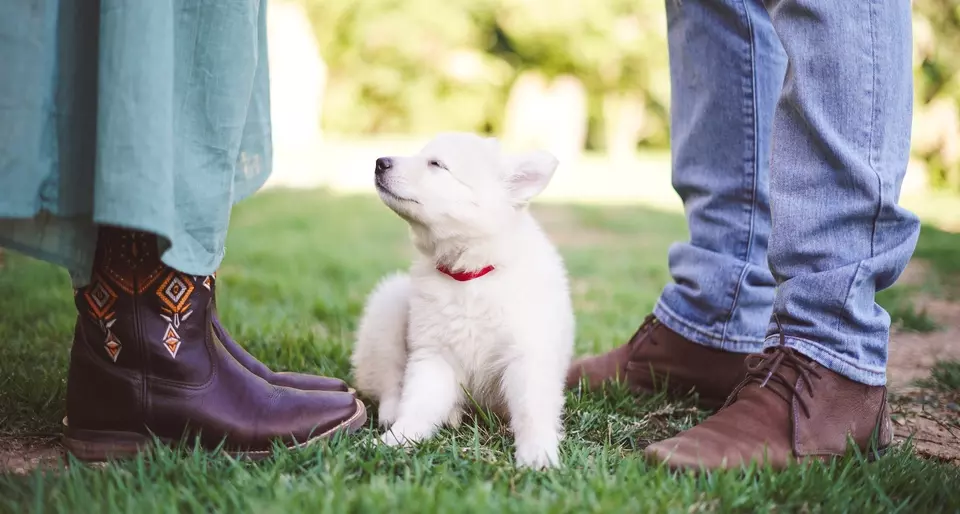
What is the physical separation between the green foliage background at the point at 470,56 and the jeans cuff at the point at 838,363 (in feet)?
49.4

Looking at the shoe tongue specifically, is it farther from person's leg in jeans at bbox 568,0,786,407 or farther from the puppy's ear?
the puppy's ear

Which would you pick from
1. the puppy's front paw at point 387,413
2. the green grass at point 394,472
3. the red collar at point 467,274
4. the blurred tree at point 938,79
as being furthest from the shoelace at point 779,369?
the blurred tree at point 938,79

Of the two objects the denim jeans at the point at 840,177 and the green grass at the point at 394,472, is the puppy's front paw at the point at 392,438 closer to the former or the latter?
the green grass at the point at 394,472

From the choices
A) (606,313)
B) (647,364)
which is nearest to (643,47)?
(606,313)

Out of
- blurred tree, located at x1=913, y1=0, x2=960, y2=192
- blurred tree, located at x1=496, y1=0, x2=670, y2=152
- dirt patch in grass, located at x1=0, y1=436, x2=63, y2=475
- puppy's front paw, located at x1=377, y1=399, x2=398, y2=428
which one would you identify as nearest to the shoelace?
puppy's front paw, located at x1=377, y1=399, x2=398, y2=428

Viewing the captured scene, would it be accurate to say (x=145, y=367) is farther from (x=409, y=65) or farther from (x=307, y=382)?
(x=409, y=65)

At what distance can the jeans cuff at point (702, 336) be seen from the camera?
2055mm

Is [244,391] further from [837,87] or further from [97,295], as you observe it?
[837,87]

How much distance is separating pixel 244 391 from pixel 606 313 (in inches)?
90.2

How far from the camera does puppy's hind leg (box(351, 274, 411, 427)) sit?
6.63 feet

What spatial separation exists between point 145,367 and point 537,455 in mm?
758

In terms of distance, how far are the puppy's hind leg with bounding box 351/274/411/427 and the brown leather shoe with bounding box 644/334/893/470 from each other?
28.5 inches

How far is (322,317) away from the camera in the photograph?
3203mm

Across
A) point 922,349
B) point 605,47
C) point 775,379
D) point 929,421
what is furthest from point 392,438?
point 605,47
